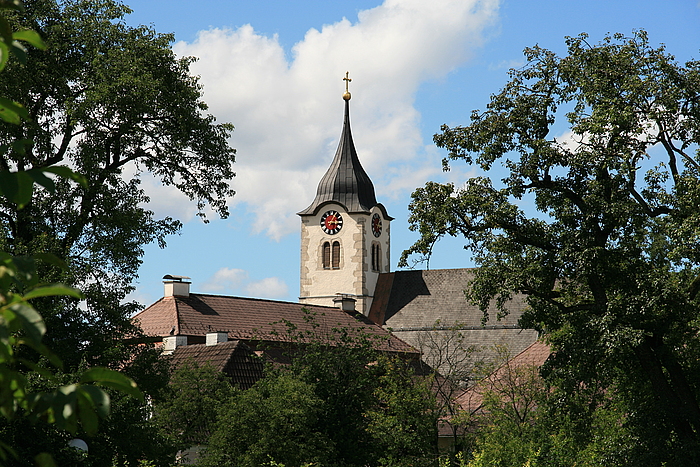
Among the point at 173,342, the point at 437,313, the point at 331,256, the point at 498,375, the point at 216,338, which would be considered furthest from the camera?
the point at 331,256

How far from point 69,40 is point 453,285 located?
4483cm

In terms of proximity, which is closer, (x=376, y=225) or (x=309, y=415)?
(x=309, y=415)

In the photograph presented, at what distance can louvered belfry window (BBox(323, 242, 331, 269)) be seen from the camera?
67.5 meters

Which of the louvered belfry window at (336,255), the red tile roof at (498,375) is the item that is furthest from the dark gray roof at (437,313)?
the red tile roof at (498,375)

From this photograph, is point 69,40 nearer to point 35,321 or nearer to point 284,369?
point 284,369

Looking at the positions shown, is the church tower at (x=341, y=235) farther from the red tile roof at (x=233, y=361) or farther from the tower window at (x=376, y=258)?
the red tile roof at (x=233, y=361)

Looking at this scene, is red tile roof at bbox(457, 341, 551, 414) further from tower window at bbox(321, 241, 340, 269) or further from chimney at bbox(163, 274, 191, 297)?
tower window at bbox(321, 241, 340, 269)

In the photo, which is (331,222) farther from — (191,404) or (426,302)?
(191,404)

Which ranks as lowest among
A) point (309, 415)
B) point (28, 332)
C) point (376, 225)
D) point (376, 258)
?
point (28, 332)

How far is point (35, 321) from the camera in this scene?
2035 millimetres

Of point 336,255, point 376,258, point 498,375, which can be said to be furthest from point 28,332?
point 376,258

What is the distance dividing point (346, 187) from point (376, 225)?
3.42 meters

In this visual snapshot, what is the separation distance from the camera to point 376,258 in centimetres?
6762

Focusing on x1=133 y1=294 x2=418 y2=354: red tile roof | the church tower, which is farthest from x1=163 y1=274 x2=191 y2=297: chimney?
the church tower
